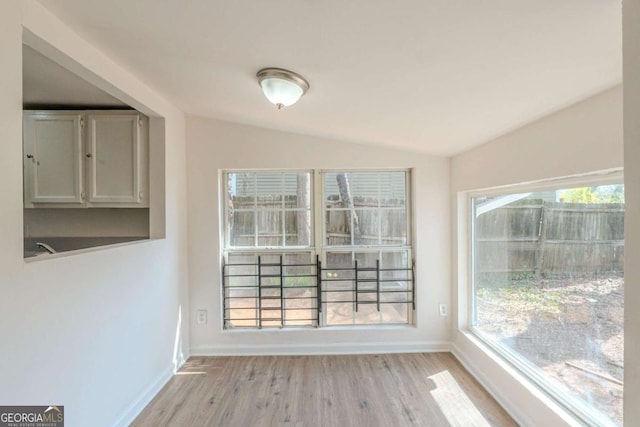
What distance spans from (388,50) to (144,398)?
2670 millimetres

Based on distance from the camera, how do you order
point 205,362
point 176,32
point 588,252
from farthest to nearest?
point 205,362, point 588,252, point 176,32

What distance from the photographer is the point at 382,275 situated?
9.64 ft

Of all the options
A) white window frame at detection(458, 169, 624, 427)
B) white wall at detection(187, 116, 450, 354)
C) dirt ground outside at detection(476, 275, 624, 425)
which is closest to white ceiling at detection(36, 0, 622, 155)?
white window frame at detection(458, 169, 624, 427)

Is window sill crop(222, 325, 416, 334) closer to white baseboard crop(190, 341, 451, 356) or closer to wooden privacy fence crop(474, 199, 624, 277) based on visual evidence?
white baseboard crop(190, 341, 451, 356)

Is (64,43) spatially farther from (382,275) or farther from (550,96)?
(382,275)

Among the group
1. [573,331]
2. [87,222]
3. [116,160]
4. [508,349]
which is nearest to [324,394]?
[508,349]

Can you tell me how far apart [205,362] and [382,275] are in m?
1.85

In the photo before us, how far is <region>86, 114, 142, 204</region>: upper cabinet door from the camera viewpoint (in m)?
2.29

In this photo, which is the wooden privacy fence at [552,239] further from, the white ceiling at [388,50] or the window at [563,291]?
the white ceiling at [388,50]

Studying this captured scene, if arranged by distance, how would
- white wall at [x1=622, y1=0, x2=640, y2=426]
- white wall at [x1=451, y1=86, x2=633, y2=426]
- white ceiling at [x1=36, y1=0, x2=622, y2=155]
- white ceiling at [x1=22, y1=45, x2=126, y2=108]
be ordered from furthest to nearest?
1. white ceiling at [x1=22, y1=45, x2=126, y2=108]
2. white wall at [x1=451, y1=86, x2=633, y2=426]
3. white ceiling at [x1=36, y1=0, x2=622, y2=155]
4. white wall at [x1=622, y1=0, x2=640, y2=426]

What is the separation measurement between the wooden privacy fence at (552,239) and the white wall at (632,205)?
617mm

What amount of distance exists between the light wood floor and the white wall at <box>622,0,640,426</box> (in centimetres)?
127

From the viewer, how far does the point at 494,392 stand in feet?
7.01

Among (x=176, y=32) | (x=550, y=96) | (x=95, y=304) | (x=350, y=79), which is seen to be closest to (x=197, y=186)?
(x=95, y=304)
